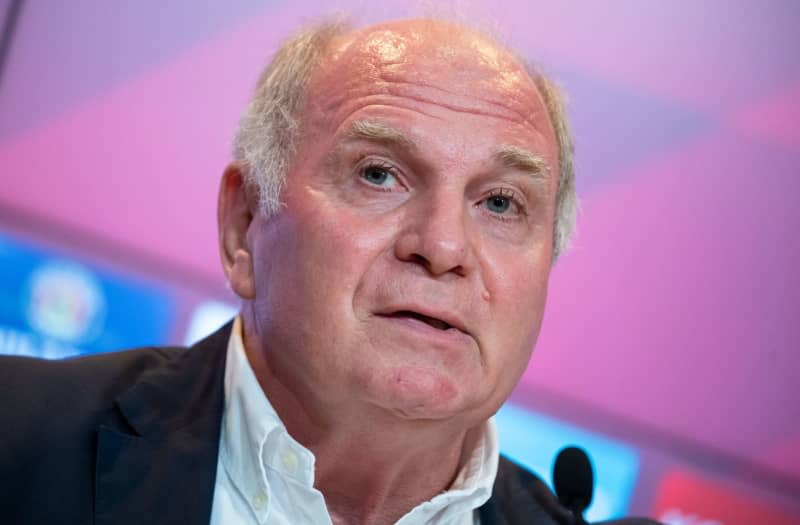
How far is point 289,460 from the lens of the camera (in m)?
1.92

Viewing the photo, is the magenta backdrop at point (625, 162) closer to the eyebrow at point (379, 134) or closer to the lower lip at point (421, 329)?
the eyebrow at point (379, 134)

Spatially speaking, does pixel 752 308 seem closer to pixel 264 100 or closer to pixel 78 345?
pixel 264 100

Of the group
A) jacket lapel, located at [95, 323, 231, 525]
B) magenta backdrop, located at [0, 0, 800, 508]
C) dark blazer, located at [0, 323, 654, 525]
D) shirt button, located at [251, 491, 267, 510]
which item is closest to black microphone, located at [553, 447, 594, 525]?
dark blazer, located at [0, 323, 654, 525]

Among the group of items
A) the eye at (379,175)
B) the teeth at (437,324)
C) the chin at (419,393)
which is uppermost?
the eye at (379,175)

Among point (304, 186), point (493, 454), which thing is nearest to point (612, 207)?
point (493, 454)

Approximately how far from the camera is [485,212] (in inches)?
76.7

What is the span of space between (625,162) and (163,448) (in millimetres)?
1730

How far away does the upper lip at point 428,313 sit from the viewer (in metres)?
1.75

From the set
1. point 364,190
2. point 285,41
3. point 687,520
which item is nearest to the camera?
point 364,190

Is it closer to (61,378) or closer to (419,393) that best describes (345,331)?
(419,393)

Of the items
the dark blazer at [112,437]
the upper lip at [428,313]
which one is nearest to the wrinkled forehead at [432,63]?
the upper lip at [428,313]

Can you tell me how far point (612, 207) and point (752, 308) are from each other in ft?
1.80

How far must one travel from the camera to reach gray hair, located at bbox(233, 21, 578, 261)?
204cm

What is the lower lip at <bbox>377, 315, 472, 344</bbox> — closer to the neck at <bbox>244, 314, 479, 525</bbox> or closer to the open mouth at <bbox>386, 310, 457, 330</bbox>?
the open mouth at <bbox>386, 310, 457, 330</bbox>
